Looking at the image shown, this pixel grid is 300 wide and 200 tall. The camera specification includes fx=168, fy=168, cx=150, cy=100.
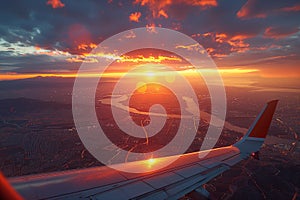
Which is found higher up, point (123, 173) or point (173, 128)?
point (123, 173)

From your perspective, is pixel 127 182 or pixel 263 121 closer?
pixel 127 182

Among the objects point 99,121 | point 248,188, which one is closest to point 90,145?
point 99,121

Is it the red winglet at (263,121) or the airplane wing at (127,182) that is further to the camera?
the red winglet at (263,121)

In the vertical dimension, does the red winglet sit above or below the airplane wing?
above

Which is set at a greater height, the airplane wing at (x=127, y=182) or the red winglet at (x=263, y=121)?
the red winglet at (x=263, y=121)

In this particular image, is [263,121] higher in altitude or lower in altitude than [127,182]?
higher

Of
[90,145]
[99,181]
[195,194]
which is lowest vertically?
[90,145]

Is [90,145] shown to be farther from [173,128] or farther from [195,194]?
[195,194]

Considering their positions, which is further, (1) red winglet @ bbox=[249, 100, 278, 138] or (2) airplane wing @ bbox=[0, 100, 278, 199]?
(1) red winglet @ bbox=[249, 100, 278, 138]
